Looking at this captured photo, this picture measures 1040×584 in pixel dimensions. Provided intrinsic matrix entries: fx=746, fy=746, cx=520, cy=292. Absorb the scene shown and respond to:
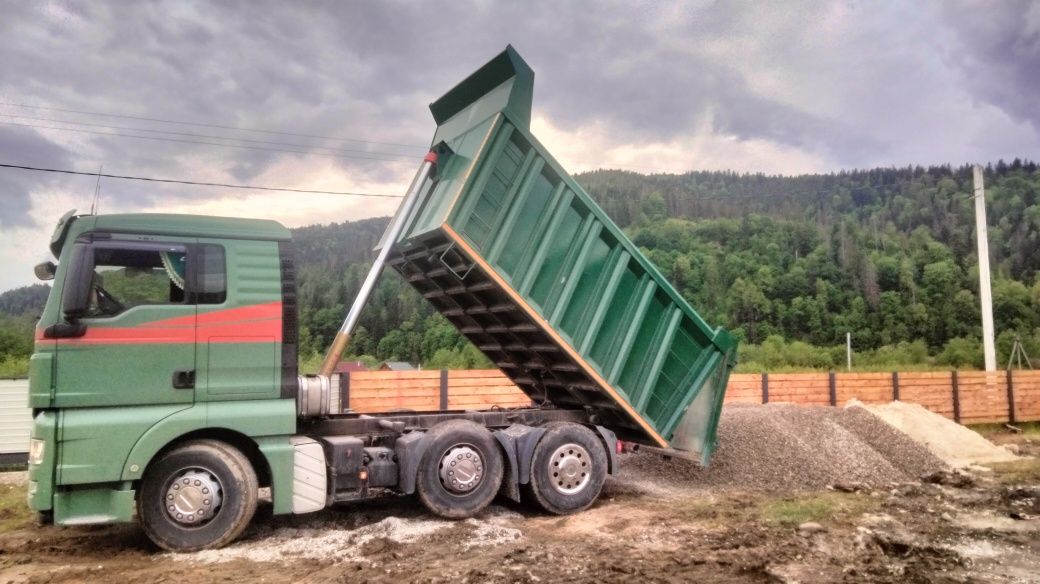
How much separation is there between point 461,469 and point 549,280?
6.62ft

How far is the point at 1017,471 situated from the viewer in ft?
37.4

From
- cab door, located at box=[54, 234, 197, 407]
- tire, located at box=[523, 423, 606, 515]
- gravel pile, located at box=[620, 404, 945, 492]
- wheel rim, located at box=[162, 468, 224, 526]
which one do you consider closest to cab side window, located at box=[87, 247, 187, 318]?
cab door, located at box=[54, 234, 197, 407]

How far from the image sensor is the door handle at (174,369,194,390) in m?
6.15

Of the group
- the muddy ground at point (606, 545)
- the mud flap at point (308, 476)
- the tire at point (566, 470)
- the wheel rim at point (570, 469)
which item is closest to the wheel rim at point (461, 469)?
the muddy ground at point (606, 545)

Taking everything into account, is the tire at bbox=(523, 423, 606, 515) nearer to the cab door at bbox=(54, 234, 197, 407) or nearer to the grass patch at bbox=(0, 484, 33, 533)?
the cab door at bbox=(54, 234, 197, 407)

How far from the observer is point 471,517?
7.29 m

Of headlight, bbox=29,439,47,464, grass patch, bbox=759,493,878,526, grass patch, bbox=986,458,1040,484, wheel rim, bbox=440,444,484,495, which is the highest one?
headlight, bbox=29,439,47,464

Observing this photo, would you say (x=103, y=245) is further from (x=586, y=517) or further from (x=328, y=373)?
(x=586, y=517)

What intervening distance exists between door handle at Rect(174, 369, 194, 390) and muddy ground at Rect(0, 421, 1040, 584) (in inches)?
52.5

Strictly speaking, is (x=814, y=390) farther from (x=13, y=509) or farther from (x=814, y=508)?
(x=13, y=509)

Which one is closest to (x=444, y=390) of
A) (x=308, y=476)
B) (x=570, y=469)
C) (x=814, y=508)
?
(x=570, y=469)

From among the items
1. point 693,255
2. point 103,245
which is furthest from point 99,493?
point 693,255

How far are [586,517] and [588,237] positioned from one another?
2846mm

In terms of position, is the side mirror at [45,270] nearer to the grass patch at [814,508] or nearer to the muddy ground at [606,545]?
the muddy ground at [606,545]
